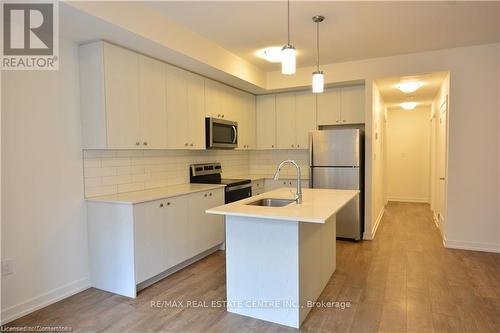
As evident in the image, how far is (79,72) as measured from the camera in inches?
117

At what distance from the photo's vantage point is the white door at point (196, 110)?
3.95m

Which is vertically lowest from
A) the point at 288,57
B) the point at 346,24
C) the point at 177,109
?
the point at 177,109

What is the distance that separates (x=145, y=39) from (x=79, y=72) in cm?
70

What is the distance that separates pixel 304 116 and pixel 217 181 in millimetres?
1765

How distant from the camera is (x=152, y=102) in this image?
3.38m

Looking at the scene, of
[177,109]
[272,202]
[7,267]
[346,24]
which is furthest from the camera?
[177,109]

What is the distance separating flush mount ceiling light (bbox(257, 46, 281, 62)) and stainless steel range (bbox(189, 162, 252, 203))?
165cm

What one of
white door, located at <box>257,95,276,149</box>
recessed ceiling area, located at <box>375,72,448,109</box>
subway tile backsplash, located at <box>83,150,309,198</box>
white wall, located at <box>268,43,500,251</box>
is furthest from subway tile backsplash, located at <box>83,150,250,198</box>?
white wall, located at <box>268,43,500,251</box>

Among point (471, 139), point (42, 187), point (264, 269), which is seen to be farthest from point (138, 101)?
point (471, 139)

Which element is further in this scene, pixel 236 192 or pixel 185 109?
pixel 236 192

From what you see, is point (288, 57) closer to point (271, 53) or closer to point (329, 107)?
point (271, 53)

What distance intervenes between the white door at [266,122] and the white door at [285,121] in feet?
0.24

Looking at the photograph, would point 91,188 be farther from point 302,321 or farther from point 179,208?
point 302,321

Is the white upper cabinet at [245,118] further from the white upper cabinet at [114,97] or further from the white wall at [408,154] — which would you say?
the white wall at [408,154]
